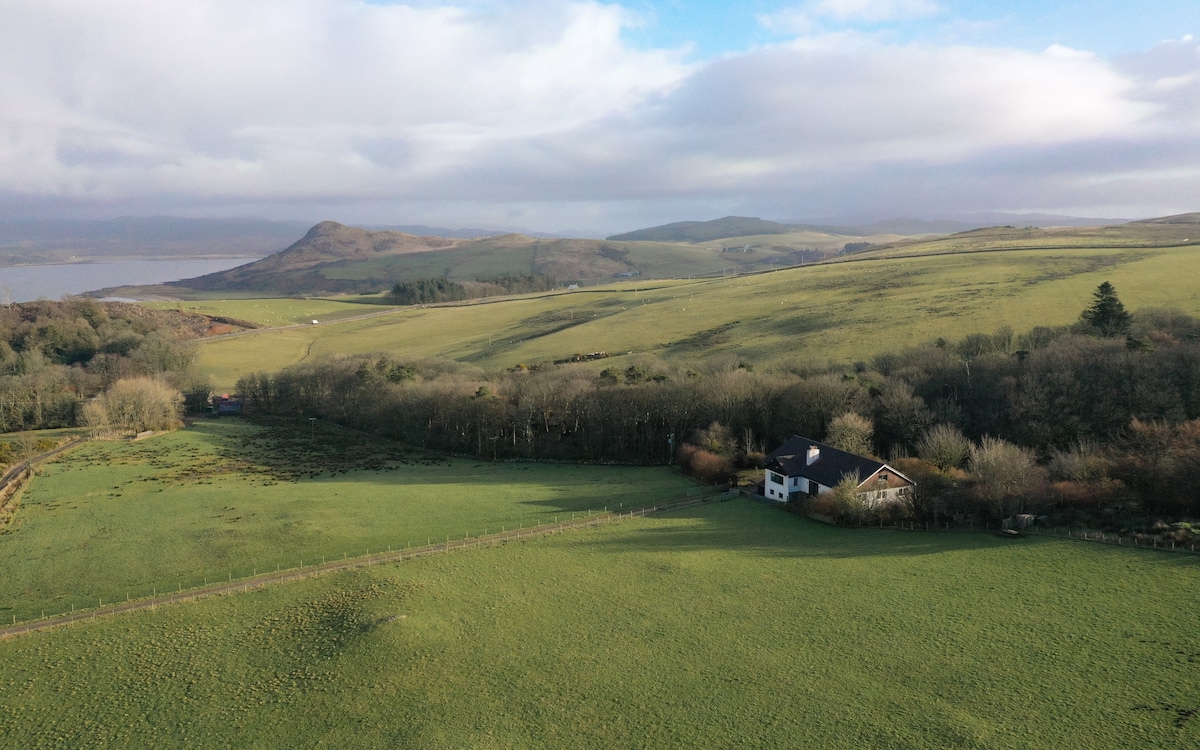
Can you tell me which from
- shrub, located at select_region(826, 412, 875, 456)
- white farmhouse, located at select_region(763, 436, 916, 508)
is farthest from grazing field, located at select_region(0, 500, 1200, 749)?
shrub, located at select_region(826, 412, 875, 456)

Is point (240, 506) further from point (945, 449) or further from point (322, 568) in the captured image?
point (945, 449)

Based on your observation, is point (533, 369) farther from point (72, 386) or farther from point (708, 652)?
point (72, 386)

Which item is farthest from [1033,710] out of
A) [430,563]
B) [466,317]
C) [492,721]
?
[466,317]

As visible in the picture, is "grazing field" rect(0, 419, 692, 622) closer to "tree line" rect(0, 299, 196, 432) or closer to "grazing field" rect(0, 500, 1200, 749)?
"grazing field" rect(0, 500, 1200, 749)

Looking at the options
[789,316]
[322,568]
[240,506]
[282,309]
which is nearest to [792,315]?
[789,316]

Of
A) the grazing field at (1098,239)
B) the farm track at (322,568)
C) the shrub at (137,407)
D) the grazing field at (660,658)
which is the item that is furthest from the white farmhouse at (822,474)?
the grazing field at (1098,239)

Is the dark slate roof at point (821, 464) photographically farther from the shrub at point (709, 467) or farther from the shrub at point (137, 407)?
the shrub at point (137, 407)
